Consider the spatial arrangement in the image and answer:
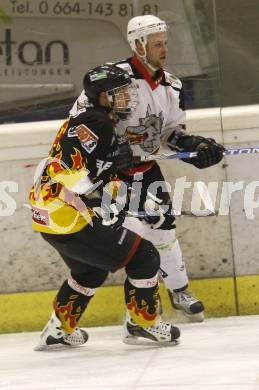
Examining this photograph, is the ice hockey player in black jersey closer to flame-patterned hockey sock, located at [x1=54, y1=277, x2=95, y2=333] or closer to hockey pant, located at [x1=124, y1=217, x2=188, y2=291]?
flame-patterned hockey sock, located at [x1=54, y1=277, x2=95, y2=333]

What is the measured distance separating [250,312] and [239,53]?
1.23 metres

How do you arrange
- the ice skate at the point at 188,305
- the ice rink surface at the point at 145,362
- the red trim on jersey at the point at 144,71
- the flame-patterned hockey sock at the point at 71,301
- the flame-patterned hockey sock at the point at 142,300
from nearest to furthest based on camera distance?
the ice rink surface at the point at 145,362 → the flame-patterned hockey sock at the point at 142,300 → the flame-patterned hockey sock at the point at 71,301 → the red trim on jersey at the point at 144,71 → the ice skate at the point at 188,305

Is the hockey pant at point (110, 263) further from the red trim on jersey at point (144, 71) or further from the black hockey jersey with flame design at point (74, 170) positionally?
the red trim on jersey at point (144, 71)

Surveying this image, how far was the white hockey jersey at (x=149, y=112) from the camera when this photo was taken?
4.82 metres

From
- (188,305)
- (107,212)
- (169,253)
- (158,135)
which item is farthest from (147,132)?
(188,305)

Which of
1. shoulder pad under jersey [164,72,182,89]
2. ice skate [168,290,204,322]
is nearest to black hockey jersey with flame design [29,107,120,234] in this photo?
shoulder pad under jersey [164,72,182,89]

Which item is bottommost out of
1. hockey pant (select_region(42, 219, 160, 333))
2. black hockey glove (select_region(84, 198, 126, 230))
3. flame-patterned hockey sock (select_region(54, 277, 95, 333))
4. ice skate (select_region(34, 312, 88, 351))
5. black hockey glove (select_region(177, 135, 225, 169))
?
ice skate (select_region(34, 312, 88, 351))

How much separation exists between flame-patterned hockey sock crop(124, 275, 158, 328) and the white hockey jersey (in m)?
0.75

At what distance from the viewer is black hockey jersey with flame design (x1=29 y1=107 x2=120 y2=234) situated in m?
4.19

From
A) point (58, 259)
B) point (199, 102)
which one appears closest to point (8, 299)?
point (58, 259)

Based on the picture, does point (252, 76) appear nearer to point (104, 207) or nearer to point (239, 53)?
point (239, 53)

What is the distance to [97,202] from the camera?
13.9 feet

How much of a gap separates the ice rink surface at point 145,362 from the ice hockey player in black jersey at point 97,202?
0.20m

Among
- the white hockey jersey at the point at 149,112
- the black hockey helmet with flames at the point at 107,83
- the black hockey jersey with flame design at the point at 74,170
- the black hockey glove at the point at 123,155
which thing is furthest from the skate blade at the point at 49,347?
the black hockey helmet with flames at the point at 107,83
